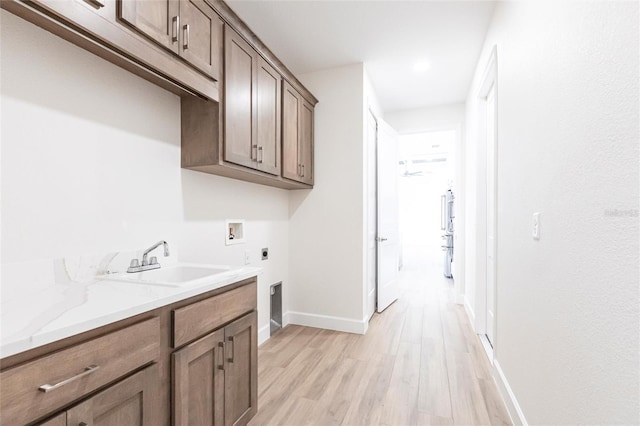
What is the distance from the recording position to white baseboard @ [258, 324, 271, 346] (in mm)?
2770

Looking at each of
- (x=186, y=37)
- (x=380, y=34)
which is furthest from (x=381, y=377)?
(x=380, y=34)

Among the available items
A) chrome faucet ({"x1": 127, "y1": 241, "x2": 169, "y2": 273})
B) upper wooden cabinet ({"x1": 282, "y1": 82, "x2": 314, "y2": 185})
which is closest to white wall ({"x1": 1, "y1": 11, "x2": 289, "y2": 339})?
chrome faucet ({"x1": 127, "y1": 241, "x2": 169, "y2": 273})

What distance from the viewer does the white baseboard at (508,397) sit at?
1.61 m

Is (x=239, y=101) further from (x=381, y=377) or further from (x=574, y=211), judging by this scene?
(x=381, y=377)

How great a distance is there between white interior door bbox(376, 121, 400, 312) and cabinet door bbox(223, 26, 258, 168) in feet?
6.22

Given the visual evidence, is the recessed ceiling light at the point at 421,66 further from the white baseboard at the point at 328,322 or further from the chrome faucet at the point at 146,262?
the chrome faucet at the point at 146,262

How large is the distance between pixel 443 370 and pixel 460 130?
3115 mm

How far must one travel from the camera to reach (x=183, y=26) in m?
1.54

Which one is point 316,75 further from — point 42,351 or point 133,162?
point 42,351

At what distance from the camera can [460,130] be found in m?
4.11

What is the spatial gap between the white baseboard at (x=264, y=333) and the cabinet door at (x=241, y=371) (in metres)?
1.12

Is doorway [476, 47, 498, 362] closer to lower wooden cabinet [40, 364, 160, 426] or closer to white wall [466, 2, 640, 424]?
white wall [466, 2, 640, 424]

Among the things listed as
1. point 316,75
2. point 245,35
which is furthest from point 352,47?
point 245,35

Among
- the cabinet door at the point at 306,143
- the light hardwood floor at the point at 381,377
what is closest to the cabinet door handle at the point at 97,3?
the cabinet door at the point at 306,143
